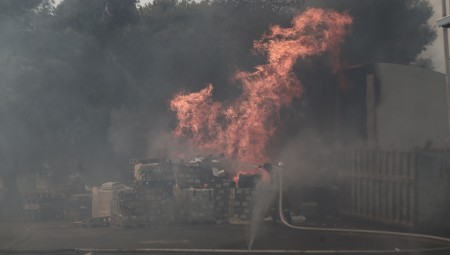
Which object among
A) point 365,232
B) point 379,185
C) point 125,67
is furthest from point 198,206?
point 125,67

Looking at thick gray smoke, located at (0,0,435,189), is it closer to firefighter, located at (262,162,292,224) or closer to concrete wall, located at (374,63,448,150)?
concrete wall, located at (374,63,448,150)

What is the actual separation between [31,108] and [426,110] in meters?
19.9

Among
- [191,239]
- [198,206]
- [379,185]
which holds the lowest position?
[191,239]

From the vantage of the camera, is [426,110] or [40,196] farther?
[426,110]

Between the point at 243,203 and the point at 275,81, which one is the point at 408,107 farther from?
the point at 243,203

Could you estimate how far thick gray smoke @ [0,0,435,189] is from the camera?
25.3 meters

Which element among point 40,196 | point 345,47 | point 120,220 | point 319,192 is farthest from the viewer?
point 345,47

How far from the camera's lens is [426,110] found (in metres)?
23.7

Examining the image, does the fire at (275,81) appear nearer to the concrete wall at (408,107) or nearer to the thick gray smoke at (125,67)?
the thick gray smoke at (125,67)

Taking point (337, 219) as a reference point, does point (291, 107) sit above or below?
above

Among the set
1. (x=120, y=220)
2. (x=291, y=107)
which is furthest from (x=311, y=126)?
(x=120, y=220)

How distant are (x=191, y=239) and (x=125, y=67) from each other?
20.5 meters

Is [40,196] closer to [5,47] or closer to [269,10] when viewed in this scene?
[5,47]

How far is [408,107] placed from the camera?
76.3ft
